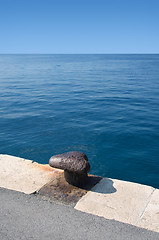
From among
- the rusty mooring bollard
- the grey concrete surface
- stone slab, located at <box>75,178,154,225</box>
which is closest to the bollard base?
the rusty mooring bollard

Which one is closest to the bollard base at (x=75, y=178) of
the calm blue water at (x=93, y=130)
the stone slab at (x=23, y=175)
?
the stone slab at (x=23, y=175)

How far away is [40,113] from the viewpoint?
15273mm

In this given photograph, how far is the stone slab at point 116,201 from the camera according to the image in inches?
166

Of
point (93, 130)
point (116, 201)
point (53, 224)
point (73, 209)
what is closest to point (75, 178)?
point (73, 209)

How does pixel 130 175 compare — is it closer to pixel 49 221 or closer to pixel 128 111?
pixel 49 221

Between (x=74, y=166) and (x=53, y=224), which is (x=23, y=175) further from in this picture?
(x=53, y=224)

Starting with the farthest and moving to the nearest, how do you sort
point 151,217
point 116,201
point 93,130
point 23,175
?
point 93,130 < point 23,175 < point 116,201 < point 151,217

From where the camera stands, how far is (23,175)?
18.3 ft

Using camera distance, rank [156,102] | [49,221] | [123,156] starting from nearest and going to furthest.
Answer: [49,221] < [123,156] < [156,102]

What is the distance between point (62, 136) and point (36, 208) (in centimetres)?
694

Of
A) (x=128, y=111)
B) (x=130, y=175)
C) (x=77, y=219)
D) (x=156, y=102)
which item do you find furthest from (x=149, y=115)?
(x=77, y=219)

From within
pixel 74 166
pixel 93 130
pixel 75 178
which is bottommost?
pixel 93 130

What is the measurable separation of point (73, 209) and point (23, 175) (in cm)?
171

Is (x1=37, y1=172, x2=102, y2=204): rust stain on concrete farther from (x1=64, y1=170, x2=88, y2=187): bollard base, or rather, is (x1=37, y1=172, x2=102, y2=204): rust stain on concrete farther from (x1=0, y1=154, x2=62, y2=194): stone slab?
(x1=0, y1=154, x2=62, y2=194): stone slab
